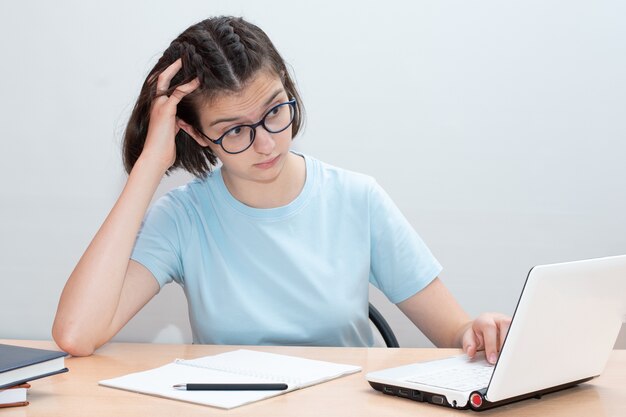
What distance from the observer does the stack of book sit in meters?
1.12

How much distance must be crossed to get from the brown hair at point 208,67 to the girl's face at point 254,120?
0.06ft

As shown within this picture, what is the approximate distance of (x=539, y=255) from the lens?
2.50m

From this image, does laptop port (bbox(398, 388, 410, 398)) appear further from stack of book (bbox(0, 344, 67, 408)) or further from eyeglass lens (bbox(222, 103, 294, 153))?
eyeglass lens (bbox(222, 103, 294, 153))

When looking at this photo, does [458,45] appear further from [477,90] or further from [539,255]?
[539,255]

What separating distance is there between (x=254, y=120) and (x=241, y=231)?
31cm

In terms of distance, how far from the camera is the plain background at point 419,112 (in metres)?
2.45

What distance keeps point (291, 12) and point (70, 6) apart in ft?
2.38

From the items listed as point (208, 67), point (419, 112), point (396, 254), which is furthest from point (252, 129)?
point (419, 112)

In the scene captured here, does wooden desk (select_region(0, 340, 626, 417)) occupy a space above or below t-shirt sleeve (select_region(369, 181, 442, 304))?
below

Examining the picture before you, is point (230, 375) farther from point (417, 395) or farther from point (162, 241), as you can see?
point (162, 241)

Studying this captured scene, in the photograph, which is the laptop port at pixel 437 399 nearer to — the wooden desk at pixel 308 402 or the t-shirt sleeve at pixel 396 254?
the wooden desk at pixel 308 402

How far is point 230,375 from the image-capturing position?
128cm

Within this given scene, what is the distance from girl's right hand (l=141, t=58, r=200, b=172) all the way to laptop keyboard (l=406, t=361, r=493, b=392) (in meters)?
0.81

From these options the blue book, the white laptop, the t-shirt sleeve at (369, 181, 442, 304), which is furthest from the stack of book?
the t-shirt sleeve at (369, 181, 442, 304)
